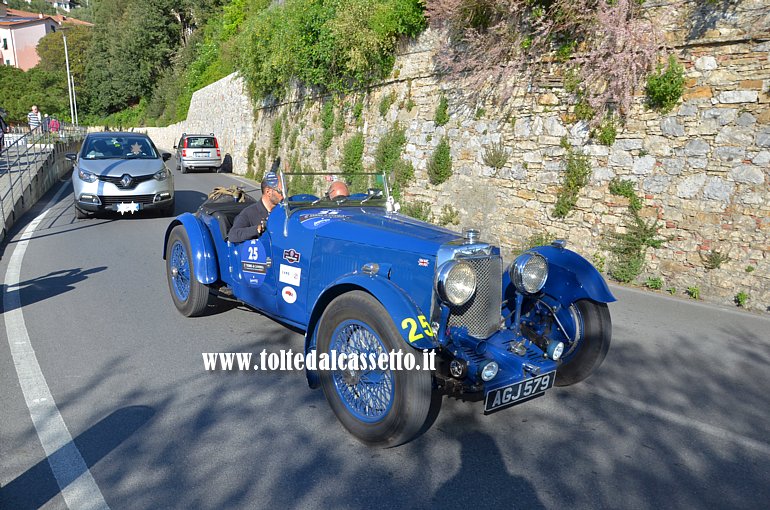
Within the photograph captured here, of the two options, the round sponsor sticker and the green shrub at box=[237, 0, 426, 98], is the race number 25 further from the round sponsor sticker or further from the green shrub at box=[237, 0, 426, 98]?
the green shrub at box=[237, 0, 426, 98]

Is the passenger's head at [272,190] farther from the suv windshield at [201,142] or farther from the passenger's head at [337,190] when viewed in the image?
the suv windshield at [201,142]

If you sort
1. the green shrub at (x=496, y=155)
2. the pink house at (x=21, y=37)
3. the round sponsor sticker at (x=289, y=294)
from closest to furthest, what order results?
the round sponsor sticker at (x=289, y=294) → the green shrub at (x=496, y=155) → the pink house at (x=21, y=37)

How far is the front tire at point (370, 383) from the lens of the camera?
316 centimetres

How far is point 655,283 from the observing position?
25.0 feet

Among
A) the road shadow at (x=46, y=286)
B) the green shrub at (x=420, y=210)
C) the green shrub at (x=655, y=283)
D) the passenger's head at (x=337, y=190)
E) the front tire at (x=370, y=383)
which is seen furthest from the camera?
the green shrub at (x=420, y=210)

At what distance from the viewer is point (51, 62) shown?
72188 millimetres

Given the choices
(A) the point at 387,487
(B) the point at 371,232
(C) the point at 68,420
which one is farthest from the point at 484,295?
(C) the point at 68,420

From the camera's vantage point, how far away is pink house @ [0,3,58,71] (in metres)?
82.8

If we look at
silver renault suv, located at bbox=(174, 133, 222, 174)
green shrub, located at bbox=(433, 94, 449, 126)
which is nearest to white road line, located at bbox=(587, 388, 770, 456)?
green shrub, located at bbox=(433, 94, 449, 126)

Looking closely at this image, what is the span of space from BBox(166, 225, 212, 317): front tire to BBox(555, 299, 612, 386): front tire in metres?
3.49

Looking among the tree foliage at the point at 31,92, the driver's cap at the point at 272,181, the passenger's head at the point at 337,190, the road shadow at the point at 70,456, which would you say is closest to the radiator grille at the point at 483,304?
the passenger's head at the point at 337,190

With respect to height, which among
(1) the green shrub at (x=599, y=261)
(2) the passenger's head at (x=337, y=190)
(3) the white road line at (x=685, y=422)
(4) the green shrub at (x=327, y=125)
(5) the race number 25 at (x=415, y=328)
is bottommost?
(3) the white road line at (x=685, y=422)

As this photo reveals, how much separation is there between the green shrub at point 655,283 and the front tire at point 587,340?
3986mm

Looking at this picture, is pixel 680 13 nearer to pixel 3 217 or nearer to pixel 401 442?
pixel 401 442
